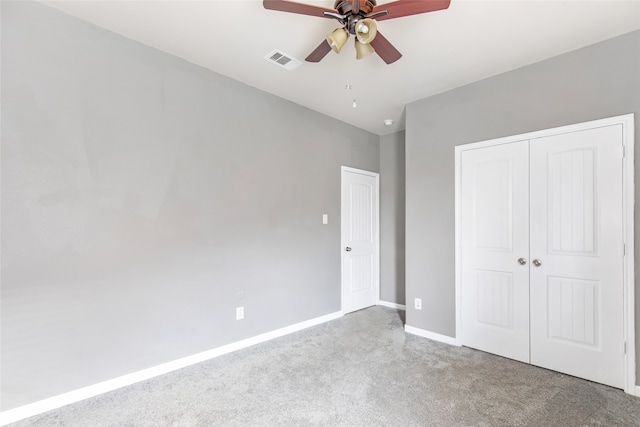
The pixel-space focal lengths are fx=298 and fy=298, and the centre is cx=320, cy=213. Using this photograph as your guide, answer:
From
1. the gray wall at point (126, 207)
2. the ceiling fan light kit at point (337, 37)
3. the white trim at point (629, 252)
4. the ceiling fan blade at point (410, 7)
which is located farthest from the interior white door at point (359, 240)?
the white trim at point (629, 252)

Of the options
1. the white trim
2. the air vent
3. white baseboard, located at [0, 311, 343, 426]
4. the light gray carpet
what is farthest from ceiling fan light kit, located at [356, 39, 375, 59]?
white baseboard, located at [0, 311, 343, 426]

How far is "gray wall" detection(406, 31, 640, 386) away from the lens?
2.32 meters

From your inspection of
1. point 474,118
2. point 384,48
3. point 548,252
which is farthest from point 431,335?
point 384,48

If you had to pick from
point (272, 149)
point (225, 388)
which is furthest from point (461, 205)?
point (225, 388)

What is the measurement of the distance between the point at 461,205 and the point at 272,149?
2122 millimetres

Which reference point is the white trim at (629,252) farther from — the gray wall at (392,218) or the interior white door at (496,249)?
the gray wall at (392,218)

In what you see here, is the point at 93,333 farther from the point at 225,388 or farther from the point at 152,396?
the point at 225,388

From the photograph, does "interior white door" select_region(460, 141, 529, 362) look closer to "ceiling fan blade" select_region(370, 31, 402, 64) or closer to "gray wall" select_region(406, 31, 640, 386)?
"gray wall" select_region(406, 31, 640, 386)

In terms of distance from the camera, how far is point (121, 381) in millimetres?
2275

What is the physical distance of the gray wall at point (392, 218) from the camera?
4527mm

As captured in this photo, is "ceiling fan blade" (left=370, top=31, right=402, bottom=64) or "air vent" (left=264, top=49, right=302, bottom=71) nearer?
"ceiling fan blade" (left=370, top=31, right=402, bottom=64)

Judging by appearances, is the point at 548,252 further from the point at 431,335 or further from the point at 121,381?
the point at 121,381

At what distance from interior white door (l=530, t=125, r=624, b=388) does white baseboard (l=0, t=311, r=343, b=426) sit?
2.55m

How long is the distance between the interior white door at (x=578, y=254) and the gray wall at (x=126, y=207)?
243 centimetres
